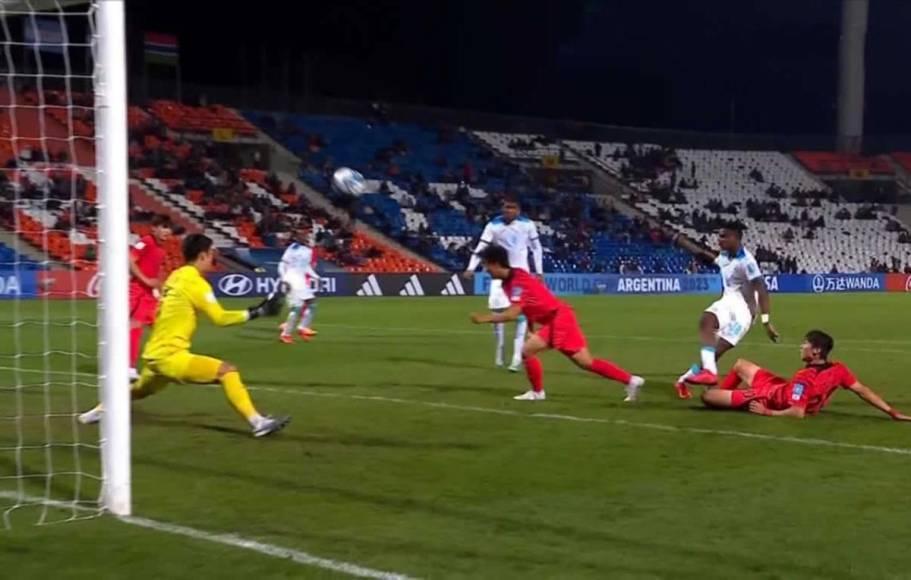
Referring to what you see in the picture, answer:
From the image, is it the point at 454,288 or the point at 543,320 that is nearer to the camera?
the point at 543,320

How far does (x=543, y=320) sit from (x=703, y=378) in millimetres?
1778

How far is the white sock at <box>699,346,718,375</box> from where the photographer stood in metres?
11.9

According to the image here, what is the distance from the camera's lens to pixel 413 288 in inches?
1459

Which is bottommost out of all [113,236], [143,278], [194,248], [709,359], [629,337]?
[629,337]

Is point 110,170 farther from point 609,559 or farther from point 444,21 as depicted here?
point 444,21

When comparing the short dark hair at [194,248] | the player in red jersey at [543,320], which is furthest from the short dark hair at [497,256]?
the short dark hair at [194,248]

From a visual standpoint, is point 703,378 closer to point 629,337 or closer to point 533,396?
point 533,396

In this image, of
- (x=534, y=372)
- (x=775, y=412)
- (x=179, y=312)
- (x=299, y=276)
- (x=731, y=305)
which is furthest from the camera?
(x=299, y=276)

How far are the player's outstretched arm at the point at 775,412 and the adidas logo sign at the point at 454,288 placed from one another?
2720cm

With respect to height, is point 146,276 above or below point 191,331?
above

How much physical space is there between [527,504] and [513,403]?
4.66 m

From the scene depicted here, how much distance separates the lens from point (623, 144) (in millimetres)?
61844

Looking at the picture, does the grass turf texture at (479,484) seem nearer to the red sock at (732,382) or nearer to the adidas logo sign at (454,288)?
the red sock at (732,382)

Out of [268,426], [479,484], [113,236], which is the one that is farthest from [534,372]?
[113,236]
